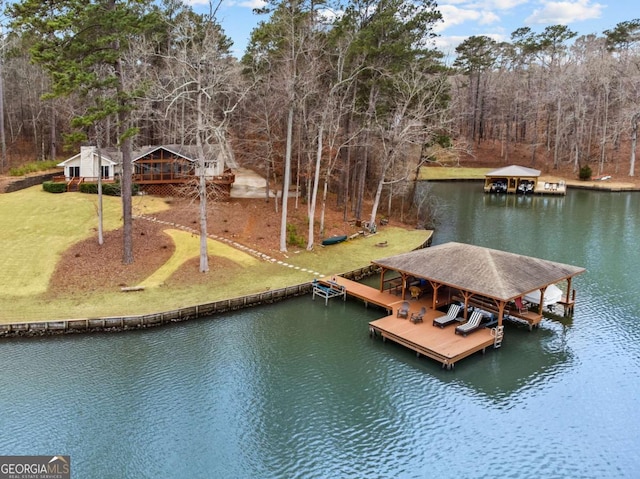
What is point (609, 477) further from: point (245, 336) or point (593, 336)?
point (245, 336)

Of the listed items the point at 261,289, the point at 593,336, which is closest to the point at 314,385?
the point at 261,289

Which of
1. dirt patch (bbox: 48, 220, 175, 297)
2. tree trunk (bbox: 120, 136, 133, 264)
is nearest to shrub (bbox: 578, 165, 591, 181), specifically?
dirt patch (bbox: 48, 220, 175, 297)

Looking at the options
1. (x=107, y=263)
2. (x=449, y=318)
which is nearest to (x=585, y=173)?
(x=449, y=318)

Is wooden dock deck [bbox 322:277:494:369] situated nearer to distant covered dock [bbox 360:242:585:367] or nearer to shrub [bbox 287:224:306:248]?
distant covered dock [bbox 360:242:585:367]

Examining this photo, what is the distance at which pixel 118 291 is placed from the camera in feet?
75.9

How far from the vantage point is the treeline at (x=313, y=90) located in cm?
2302

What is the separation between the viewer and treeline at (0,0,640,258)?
23.0 metres

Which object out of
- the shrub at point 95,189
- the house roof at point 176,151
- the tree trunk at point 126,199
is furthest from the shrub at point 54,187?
the tree trunk at point 126,199

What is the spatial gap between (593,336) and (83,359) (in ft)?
68.4

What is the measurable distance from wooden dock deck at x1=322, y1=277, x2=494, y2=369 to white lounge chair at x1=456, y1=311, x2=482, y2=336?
0.59 ft

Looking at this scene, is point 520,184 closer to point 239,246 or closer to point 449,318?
point 239,246

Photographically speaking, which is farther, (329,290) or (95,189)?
(95,189)

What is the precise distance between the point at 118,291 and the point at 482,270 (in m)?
16.7

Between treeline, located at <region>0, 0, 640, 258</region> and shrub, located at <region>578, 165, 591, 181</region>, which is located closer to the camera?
treeline, located at <region>0, 0, 640, 258</region>
